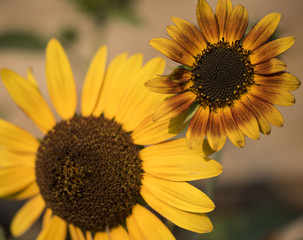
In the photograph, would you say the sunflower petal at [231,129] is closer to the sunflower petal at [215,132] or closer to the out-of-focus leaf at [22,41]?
the sunflower petal at [215,132]

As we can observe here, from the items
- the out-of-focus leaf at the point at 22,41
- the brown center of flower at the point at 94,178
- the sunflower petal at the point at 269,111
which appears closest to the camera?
the sunflower petal at the point at 269,111

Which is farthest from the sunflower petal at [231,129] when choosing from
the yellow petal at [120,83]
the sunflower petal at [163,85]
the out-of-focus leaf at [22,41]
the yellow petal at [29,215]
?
the out-of-focus leaf at [22,41]

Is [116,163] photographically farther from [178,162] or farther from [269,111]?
[269,111]

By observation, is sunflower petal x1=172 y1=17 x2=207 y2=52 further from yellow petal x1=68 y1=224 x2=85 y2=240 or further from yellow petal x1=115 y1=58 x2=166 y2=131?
yellow petal x1=68 y1=224 x2=85 y2=240

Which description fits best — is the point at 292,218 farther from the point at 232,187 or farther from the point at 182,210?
the point at 182,210

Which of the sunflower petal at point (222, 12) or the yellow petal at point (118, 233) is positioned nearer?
the sunflower petal at point (222, 12)

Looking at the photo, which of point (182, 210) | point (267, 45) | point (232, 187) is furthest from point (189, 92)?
point (232, 187)

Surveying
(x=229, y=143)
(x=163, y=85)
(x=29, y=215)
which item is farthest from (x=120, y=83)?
(x=229, y=143)

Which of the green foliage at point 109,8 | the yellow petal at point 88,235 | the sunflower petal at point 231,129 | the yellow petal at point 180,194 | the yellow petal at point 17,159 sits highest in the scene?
the green foliage at point 109,8
